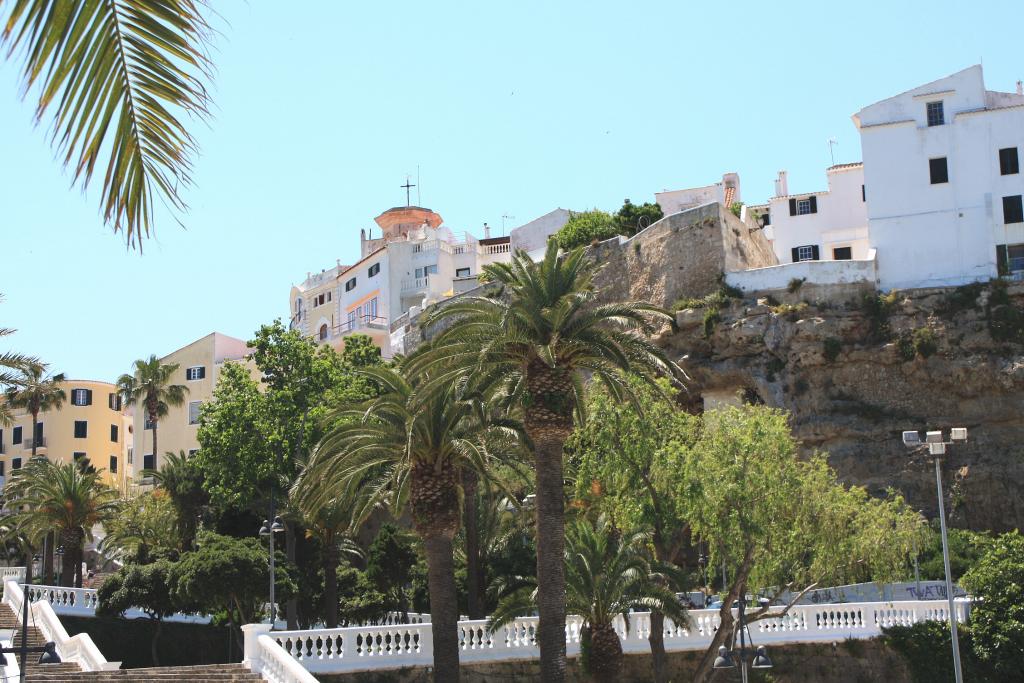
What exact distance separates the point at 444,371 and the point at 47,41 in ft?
71.5

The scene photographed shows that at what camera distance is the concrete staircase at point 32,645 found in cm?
2686

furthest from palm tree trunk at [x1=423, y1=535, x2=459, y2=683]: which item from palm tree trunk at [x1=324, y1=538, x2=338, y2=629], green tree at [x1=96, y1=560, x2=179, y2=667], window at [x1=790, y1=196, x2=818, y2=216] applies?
window at [x1=790, y1=196, x2=818, y2=216]

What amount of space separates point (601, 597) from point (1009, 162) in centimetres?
3072

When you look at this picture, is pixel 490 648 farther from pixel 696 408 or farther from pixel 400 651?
pixel 696 408

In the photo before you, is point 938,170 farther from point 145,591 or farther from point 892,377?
point 145,591

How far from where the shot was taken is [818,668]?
107 ft

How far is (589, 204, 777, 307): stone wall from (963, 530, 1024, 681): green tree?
21.6 meters

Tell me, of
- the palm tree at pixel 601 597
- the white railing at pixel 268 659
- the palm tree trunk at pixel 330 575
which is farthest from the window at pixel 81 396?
the white railing at pixel 268 659

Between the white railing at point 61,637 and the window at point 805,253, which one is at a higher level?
the window at point 805,253

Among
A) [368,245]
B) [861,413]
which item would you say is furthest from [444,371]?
[368,245]

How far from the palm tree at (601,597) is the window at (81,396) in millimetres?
59624

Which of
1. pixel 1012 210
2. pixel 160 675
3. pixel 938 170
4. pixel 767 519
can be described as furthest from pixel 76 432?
pixel 767 519

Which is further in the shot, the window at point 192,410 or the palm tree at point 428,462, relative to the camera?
the window at point 192,410

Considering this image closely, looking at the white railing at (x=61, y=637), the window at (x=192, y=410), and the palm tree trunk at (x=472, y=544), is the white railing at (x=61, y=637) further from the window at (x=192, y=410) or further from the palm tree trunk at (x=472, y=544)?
the window at (x=192, y=410)
